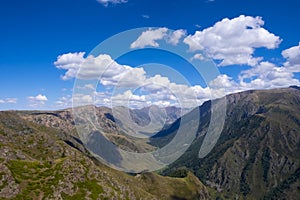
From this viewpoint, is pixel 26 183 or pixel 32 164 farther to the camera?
pixel 32 164

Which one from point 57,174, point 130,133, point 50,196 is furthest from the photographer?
point 57,174

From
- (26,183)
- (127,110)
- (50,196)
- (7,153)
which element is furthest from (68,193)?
(127,110)

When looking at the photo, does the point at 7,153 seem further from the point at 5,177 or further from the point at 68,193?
the point at 68,193

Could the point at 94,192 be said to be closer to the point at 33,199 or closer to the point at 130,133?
the point at 33,199

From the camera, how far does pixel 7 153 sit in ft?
648

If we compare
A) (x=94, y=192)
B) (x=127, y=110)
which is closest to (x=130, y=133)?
(x=127, y=110)

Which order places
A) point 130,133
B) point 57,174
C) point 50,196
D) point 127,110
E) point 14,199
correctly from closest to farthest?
point 127,110, point 130,133, point 14,199, point 50,196, point 57,174

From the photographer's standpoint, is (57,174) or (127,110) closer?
(127,110)

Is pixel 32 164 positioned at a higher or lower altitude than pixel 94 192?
higher

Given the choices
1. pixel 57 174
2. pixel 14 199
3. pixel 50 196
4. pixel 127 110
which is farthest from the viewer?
pixel 57 174

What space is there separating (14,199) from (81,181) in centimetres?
4344

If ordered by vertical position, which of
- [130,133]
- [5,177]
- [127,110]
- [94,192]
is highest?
[127,110]

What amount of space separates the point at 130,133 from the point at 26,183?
131 m

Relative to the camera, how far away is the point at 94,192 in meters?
192
